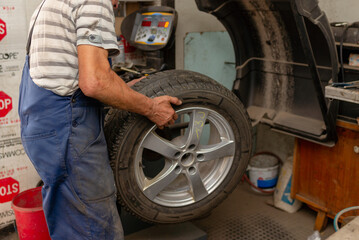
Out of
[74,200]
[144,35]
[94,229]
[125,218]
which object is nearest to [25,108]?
[74,200]

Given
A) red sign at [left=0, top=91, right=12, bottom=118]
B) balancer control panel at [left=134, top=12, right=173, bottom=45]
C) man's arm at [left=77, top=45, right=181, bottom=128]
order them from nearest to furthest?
1. man's arm at [left=77, top=45, right=181, bottom=128]
2. red sign at [left=0, top=91, right=12, bottom=118]
3. balancer control panel at [left=134, top=12, right=173, bottom=45]

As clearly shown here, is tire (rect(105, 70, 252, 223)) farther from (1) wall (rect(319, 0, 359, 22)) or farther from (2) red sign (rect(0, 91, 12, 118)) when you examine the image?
(1) wall (rect(319, 0, 359, 22))

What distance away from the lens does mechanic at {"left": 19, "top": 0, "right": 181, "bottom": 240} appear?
1.60 metres

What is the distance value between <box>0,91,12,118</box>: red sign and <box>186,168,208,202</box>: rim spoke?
143cm

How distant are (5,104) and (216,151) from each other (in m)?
1.56

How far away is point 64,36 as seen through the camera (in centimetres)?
163

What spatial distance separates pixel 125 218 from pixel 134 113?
93cm

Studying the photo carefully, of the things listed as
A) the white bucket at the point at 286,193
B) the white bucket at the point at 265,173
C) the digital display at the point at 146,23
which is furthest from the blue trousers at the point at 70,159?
the white bucket at the point at 265,173

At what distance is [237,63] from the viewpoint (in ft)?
10.0

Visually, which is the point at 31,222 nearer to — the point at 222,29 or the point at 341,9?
the point at 222,29

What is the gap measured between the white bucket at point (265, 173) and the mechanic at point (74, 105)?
1.93 meters

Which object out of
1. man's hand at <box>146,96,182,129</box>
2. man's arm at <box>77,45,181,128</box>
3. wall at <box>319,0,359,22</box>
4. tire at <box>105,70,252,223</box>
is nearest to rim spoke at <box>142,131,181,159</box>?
tire at <box>105,70,252,223</box>

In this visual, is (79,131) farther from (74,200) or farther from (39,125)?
(74,200)

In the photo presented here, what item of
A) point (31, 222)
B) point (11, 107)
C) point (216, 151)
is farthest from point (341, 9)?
point (31, 222)
